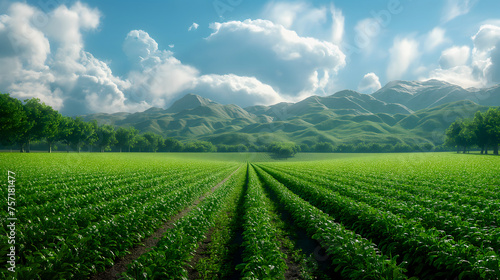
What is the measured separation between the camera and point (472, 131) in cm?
8600

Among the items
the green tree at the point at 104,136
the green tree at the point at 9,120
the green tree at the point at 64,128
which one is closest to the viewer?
the green tree at the point at 9,120

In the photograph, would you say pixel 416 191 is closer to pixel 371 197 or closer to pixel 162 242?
pixel 371 197

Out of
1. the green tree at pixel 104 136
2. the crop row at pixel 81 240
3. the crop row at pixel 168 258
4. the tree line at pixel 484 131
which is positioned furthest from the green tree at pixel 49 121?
the tree line at pixel 484 131

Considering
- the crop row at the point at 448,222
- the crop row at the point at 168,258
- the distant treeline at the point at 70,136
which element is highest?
the distant treeline at the point at 70,136

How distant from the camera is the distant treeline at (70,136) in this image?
208ft

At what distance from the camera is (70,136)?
Result: 10556 cm

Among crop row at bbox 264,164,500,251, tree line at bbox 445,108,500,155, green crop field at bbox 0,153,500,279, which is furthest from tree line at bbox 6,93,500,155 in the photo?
crop row at bbox 264,164,500,251

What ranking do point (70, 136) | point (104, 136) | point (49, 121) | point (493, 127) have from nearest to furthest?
point (493, 127), point (49, 121), point (70, 136), point (104, 136)

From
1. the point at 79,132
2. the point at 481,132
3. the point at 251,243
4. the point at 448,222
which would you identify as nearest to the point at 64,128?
the point at 79,132

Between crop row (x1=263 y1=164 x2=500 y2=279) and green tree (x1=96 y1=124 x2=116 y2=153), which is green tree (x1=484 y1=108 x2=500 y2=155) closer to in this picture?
crop row (x1=263 y1=164 x2=500 y2=279)

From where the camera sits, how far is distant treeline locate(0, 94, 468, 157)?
63375mm

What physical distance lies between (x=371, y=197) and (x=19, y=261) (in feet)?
56.6

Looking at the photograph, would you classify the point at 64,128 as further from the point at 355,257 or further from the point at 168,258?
the point at 355,257

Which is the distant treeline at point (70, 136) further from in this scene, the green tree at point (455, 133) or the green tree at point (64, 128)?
the green tree at point (455, 133)
